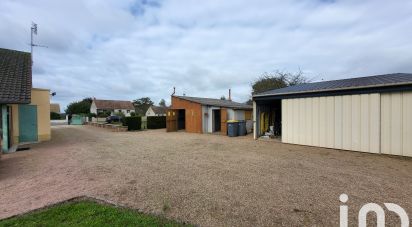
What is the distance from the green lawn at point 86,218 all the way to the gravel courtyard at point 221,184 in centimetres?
31

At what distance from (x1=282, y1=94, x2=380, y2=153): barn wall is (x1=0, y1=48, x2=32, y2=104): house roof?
13.1 metres

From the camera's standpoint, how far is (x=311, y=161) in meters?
7.97

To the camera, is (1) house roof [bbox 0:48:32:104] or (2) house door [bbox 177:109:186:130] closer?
(1) house roof [bbox 0:48:32:104]

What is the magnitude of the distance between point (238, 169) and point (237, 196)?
86.5 inches

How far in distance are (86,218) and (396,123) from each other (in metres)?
10.5

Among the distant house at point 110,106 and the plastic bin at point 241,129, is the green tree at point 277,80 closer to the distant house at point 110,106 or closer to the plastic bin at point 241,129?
the plastic bin at point 241,129

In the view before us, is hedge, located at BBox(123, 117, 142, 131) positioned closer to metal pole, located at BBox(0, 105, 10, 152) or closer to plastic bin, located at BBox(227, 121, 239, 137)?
plastic bin, located at BBox(227, 121, 239, 137)

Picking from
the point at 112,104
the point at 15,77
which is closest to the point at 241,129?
the point at 15,77

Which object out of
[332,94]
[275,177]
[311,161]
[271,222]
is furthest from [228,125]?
[271,222]

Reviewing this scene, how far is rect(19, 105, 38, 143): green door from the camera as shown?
1315cm

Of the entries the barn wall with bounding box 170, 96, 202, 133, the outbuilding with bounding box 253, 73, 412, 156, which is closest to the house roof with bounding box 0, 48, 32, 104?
the barn wall with bounding box 170, 96, 202, 133

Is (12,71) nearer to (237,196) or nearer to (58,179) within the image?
(58,179)

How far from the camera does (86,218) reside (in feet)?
12.1

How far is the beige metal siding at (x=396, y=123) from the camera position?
8547mm
